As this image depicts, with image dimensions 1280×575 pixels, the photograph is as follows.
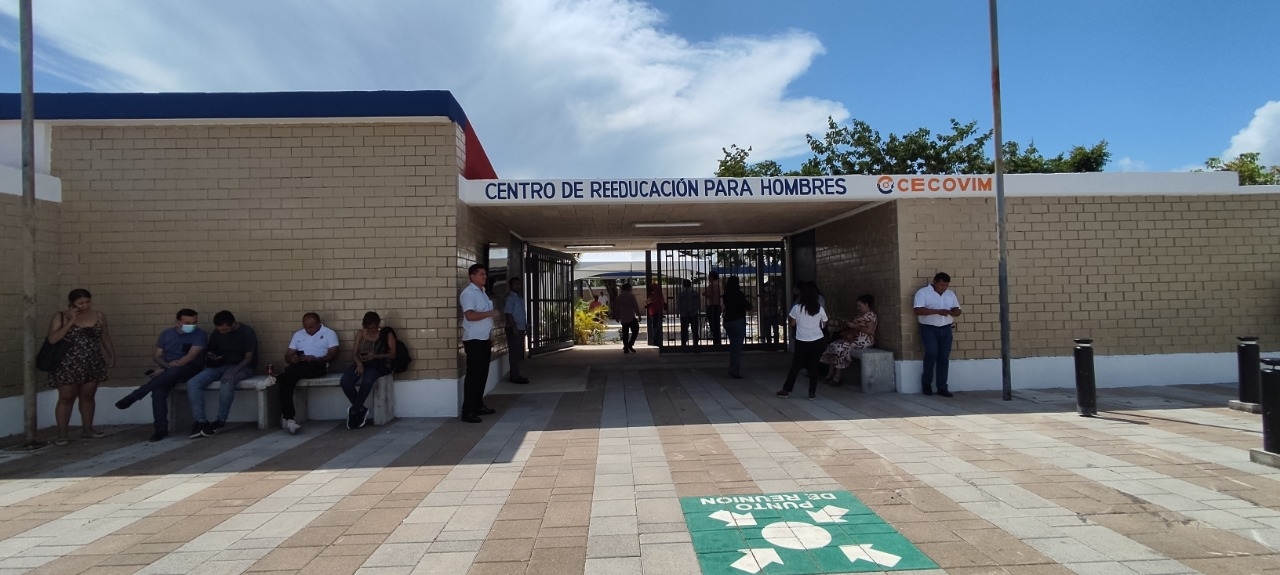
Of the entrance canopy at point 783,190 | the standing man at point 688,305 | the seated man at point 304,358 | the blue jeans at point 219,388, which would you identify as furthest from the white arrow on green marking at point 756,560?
the standing man at point 688,305

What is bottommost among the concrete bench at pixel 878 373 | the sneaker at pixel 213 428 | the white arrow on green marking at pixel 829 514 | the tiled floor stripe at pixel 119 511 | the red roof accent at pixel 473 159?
the white arrow on green marking at pixel 829 514

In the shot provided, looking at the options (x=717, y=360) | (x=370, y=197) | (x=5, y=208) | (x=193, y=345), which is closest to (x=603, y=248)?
(x=717, y=360)

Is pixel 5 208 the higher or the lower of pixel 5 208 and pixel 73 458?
the higher

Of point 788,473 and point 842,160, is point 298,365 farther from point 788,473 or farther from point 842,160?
point 842,160

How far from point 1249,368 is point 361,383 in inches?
398

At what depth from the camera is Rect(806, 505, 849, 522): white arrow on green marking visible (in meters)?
4.18

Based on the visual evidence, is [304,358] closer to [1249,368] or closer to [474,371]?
[474,371]

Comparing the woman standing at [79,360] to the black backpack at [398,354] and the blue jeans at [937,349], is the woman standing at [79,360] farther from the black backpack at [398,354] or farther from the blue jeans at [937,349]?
the blue jeans at [937,349]

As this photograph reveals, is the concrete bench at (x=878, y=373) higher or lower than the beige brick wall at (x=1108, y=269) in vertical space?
lower

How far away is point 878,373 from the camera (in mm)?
9062

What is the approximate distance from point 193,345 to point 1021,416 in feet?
31.3

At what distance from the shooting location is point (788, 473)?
206 inches

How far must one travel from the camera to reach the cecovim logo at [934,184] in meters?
8.93

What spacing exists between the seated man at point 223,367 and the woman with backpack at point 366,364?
1140 mm
